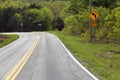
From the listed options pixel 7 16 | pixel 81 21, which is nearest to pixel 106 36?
pixel 81 21

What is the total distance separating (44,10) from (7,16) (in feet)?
76.7

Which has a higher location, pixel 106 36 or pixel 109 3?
pixel 109 3

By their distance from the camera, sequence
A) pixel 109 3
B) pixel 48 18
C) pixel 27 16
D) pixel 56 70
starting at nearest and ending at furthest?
1. pixel 56 70
2. pixel 109 3
3. pixel 27 16
4. pixel 48 18

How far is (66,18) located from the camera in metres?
62.1

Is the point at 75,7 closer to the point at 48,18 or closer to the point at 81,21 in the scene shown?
the point at 81,21

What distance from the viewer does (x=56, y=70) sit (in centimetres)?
1644

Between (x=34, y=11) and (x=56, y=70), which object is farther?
(x=34, y=11)

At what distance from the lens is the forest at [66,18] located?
137 ft

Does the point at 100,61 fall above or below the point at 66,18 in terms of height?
below

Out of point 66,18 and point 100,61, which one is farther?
point 66,18

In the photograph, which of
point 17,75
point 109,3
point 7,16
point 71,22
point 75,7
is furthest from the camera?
point 7,16

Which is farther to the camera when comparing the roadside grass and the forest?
the forest

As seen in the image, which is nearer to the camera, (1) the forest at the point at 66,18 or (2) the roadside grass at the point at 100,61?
(2) the roadside grass at the point at 100,61

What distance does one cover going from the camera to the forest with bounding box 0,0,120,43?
4172 centimetres
